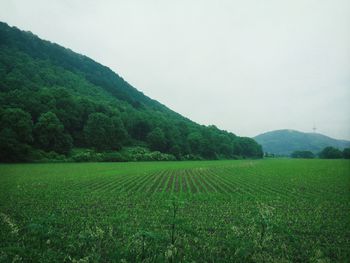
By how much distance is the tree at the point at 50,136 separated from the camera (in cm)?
7175

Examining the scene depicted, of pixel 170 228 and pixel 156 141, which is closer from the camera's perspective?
pixel 170 228

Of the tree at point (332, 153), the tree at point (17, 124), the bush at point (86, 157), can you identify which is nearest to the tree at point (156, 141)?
the bush at point (86, 157)

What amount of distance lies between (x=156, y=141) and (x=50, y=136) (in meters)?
53.9

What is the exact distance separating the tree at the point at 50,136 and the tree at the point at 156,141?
4852 cm

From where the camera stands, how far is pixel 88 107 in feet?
365

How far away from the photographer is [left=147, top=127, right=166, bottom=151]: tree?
384 ft

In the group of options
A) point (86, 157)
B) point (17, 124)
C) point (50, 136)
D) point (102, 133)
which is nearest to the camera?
point (17, 124)

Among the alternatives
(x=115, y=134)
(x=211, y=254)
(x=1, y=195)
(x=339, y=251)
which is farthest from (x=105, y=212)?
(x=115, y=134)

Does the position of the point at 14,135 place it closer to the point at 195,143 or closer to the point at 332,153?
the point at 195,143

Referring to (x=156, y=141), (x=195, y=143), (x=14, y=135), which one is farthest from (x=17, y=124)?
(x=195, y=143)

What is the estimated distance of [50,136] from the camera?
239 ft

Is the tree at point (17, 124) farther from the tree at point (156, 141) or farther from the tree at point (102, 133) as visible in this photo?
the tree at point (156, 141)

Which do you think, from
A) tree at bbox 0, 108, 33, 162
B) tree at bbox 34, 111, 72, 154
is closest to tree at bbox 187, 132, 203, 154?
tree at bbox 34, 111, 72, 154

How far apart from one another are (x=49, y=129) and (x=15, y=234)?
238ft
